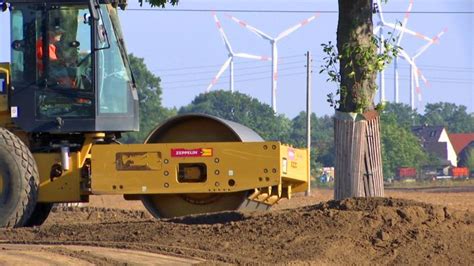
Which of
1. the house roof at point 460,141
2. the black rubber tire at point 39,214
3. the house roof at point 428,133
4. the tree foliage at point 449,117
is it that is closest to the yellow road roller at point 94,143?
the black rubber tire at point 39,214

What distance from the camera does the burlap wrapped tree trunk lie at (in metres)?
15.6

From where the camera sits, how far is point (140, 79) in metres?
101

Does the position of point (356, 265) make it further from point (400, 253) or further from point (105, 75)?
point (105, 75)

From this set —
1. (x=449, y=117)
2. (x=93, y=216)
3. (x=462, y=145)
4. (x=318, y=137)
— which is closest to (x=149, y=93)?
(x=318, y=137)

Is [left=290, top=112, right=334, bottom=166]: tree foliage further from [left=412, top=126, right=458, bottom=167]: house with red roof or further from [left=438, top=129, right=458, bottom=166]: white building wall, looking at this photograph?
[left=438, top=129, right=458, bottom=166]: white building wall

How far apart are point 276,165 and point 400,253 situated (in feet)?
10.8

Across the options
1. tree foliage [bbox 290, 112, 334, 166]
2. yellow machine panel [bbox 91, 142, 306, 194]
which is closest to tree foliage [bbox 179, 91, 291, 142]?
tree foliage [bbox 290, 112, 334, 166]


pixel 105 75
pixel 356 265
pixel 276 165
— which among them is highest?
pixel 105 75

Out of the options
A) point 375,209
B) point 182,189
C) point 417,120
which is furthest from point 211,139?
point 417,120

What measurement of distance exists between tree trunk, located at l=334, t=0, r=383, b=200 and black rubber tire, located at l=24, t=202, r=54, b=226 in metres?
4.56

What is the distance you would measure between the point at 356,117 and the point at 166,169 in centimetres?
287

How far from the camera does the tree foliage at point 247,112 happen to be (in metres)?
95.1

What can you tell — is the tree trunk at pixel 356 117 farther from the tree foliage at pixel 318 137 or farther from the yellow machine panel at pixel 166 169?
the tree foliage at pixel 318 137

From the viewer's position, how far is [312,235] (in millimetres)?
14156
